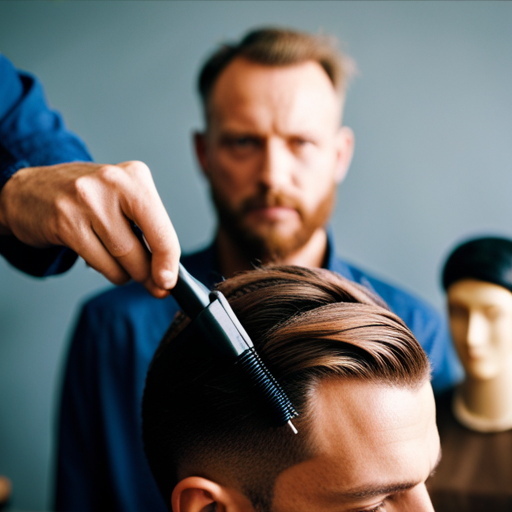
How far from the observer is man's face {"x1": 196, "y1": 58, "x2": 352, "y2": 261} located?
1236 mm

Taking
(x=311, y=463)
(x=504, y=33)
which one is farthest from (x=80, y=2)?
(x=311, y=463)

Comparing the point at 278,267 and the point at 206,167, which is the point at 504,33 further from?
the point at 278,267

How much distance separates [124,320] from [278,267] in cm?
67

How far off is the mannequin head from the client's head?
2.18 feet

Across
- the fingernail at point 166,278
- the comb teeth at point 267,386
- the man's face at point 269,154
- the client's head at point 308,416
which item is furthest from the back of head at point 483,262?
the fingernail at point 166,278

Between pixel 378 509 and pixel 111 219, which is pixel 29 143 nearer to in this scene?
pixel 111 219

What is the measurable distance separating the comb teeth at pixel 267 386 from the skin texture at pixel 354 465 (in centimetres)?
5

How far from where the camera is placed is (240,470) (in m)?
0.63

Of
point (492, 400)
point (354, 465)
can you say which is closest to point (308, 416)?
point (354, 465)

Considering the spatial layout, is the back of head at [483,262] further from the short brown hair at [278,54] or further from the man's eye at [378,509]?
the man's eye at [378,509]

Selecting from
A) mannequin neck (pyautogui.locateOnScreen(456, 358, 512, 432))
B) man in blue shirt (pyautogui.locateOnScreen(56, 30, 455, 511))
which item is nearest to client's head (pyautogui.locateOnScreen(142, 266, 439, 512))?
man in blue shirt (pyautogui.locateOnScreen(56, 30, 455, 511))

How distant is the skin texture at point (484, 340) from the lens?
4.09 ft

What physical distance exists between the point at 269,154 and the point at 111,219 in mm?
722

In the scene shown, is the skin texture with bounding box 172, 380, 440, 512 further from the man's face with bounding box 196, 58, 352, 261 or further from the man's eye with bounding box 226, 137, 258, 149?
the man's eye with bounding box 226, 137, 258, 149
